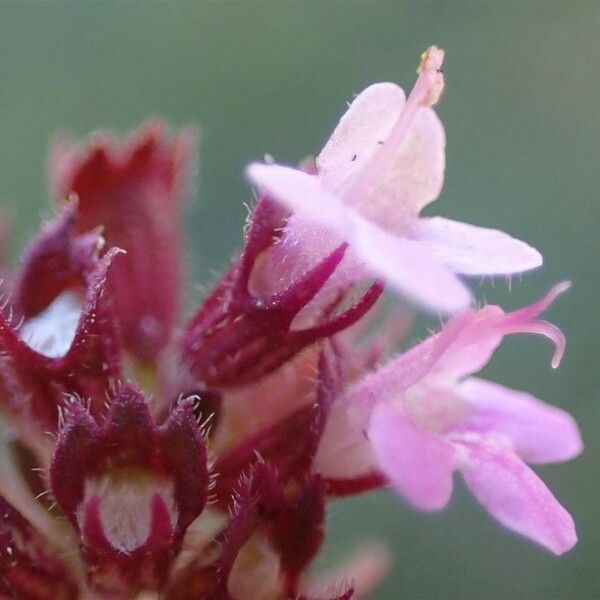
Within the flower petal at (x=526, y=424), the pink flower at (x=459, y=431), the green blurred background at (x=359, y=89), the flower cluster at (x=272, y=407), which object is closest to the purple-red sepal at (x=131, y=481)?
the flower cluster at (x=272, y=407)

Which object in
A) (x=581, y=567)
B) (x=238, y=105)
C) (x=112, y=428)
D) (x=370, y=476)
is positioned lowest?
(x=581, y=567)

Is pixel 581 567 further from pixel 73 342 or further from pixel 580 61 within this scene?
pixel 73 342

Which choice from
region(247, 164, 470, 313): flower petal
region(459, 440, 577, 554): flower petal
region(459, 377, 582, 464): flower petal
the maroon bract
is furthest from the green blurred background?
region(247, 164, 470, 313): flower petal

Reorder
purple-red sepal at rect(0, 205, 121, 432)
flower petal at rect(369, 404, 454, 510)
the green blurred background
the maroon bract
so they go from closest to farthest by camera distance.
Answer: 1. flower petal at rect(369, 404, 454, 510)
2. purple-red sepal at rect(0, 205, 121, 432)
3. the maroon bract
4. the green blurred background

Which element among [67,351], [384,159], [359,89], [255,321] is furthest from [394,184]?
[359,89]

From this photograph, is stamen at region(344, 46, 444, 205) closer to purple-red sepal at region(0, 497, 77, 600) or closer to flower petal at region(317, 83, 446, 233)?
flower petal at region(317, 83, 446, 233)

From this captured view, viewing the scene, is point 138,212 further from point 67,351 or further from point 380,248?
Result: point 380,248

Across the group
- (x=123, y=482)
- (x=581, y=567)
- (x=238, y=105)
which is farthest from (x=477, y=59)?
(x=123, y=482)
